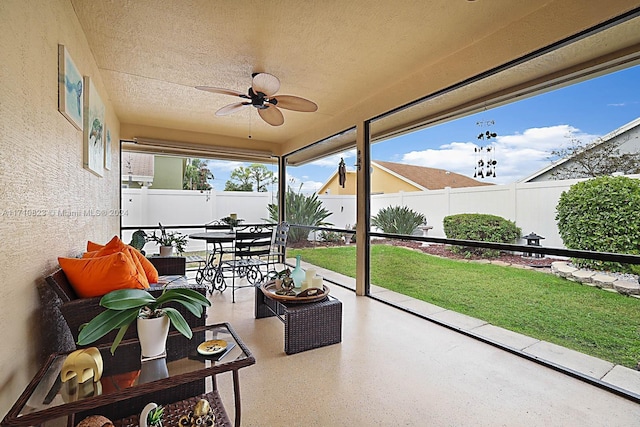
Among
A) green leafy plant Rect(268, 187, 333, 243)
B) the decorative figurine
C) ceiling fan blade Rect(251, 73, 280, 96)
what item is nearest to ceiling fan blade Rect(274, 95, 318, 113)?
ceiling fan blade Rect(251, 73, 280, 96)

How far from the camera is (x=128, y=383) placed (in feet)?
4.09

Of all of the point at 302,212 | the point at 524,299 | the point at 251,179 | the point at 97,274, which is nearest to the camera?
the point at 97,274

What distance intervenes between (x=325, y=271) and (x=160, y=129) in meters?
3.84

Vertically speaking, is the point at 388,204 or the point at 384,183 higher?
the point at 384,183

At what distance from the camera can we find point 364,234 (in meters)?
4.07

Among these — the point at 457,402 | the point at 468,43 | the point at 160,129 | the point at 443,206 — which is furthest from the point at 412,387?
the point at 160,129

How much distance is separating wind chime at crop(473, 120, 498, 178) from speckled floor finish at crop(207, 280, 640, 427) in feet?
5.72

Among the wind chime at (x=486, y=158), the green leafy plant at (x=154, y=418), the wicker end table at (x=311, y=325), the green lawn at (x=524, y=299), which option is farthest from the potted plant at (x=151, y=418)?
the wind chime at (x=486, y=158)

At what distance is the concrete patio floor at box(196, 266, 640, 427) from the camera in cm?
168

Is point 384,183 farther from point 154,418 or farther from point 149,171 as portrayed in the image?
point 149,171

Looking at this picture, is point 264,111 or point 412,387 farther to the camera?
point 264,111

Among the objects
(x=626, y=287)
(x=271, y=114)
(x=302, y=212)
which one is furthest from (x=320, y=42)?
(x=302, y=212)

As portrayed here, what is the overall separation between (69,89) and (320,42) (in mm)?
1878

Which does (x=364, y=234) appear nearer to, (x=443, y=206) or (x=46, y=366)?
(x=443, y=206)
